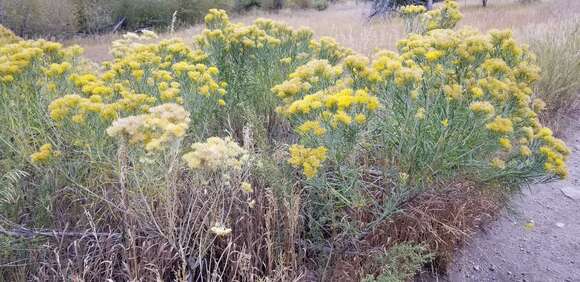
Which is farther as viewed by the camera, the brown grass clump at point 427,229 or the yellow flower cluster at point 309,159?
the brown grass clump at point 427,229

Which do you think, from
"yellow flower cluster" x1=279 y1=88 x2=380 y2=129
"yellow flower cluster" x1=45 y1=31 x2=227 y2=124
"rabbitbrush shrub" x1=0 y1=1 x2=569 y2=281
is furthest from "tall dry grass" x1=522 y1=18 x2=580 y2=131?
"yellow flower cluster" x1=45 y1=31 x2=227 y2=124

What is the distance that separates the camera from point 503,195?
9.09 ft

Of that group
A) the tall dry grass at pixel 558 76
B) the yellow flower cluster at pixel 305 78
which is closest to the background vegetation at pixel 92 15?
the tall dry grass at pixel 558 76

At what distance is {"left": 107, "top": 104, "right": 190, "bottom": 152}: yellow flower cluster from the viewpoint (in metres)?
1.73

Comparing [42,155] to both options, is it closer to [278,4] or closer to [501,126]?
[501,126]

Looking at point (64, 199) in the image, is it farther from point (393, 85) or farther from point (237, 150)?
point (393, 85)

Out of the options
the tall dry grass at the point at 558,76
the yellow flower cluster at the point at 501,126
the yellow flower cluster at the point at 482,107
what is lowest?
the tall dry grass at the point at 558,76

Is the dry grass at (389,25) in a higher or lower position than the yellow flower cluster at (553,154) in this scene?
higher

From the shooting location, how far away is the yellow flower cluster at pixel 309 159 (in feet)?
6.89

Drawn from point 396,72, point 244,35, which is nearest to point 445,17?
point 244,35

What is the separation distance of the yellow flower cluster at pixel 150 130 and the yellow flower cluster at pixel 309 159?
63 cm

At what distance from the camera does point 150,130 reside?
6.07ft

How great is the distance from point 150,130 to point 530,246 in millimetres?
3444

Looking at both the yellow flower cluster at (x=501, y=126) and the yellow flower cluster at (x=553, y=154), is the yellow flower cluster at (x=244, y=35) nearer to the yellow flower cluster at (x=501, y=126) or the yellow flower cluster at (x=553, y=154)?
the yellow flower cluster at (x=501, y=126)
